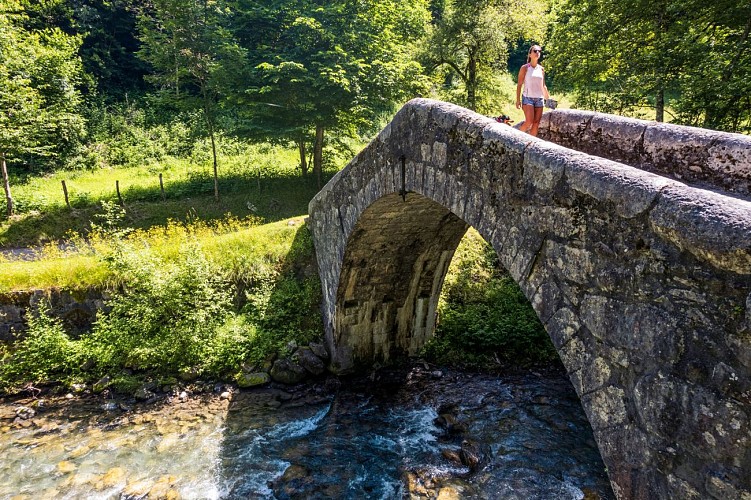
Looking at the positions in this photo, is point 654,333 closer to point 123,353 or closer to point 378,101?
point 123,353

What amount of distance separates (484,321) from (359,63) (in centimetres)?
1015

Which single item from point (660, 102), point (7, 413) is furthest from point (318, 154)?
point (7, 413)

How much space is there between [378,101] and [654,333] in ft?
50.4

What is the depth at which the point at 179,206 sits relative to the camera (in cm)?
1797

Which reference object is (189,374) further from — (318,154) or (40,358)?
(318,154)

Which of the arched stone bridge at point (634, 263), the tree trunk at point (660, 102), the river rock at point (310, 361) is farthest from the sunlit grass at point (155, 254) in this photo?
the tree trunk at point (660, 102)

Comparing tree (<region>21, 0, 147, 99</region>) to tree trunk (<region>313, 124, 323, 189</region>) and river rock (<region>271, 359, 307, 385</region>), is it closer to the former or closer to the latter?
tree trunk (<region>313, 124, 323, 189</region>)

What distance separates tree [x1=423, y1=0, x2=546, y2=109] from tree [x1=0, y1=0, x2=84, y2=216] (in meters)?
14.9

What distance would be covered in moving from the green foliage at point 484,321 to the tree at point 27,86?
15128 millimetres

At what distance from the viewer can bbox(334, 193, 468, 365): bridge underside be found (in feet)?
26.2

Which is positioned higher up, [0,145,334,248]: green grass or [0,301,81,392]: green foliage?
[0,145,334,248]: green grass

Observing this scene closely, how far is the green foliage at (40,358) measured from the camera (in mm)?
10047

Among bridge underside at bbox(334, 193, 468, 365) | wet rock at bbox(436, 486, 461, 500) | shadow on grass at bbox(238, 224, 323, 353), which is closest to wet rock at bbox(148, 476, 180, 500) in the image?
shadow on grass at bbox(238, 224, 323, 353)

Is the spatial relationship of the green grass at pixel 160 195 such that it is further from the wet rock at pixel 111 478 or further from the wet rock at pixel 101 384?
the wet rock at pixel 111 478
